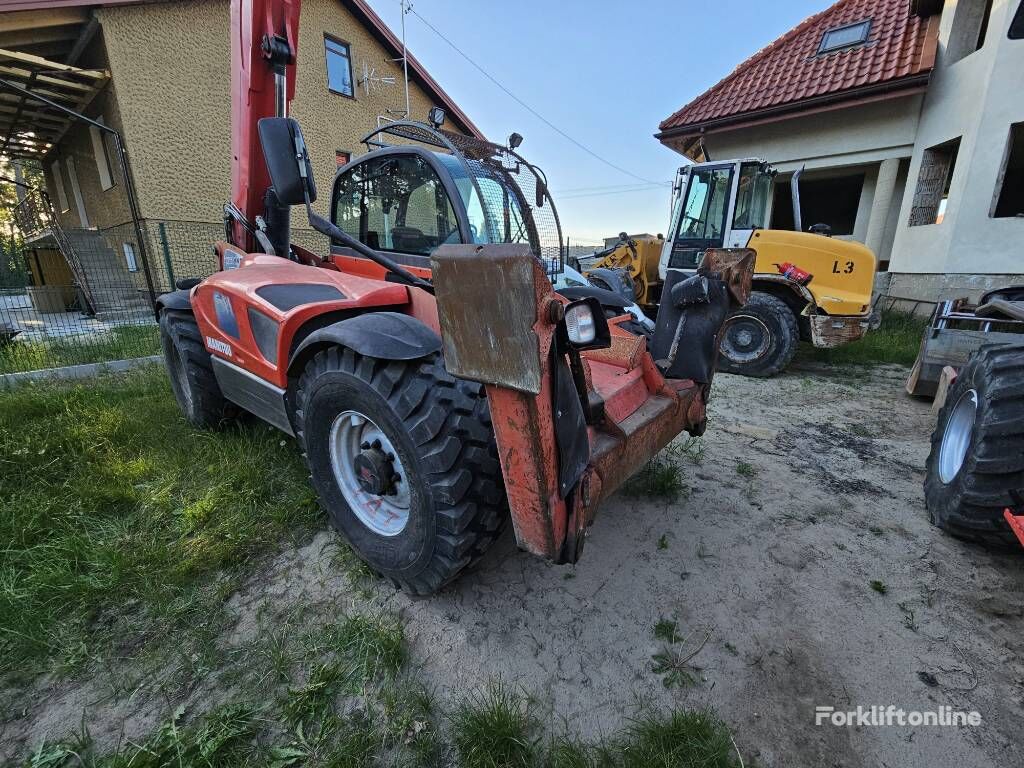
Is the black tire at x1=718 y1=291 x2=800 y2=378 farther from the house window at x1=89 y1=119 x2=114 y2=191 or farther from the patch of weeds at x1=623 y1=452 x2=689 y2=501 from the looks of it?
the house window at x1=89 y1=119 x2=114 y2=191

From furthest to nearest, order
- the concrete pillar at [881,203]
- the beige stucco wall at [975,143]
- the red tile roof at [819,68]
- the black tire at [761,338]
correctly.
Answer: the concrete pillar at [881,203] → the red tile roof at [819,68] → the beige stucco wall at [975,143] → the black tire at [761,338]

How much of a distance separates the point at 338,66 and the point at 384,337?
15000 millimetres

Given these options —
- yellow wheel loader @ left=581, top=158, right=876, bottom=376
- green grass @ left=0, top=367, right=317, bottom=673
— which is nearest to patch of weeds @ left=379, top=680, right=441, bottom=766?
green grass @ left=0, top=367, right=317, bottom=673

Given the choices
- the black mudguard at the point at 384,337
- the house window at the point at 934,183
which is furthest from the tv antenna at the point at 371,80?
the black mudguard at the point at 384,337

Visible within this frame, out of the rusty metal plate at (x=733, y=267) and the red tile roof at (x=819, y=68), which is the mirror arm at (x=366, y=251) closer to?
the rusty metal plate at (x=733, y=267)

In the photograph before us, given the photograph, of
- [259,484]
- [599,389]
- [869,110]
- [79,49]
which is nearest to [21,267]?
[79,49]

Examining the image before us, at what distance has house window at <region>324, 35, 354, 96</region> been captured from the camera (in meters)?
12.8

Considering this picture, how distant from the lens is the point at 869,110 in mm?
8711

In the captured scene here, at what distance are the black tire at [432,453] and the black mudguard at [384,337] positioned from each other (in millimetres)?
56

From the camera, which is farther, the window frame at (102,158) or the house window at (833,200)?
the house window at (833,200)

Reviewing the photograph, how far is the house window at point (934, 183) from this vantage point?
26.4 feet

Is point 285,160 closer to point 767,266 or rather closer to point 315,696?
point 315,696

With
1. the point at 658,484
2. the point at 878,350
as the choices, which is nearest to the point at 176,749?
the point at 658,484

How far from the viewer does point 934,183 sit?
8.15 m
